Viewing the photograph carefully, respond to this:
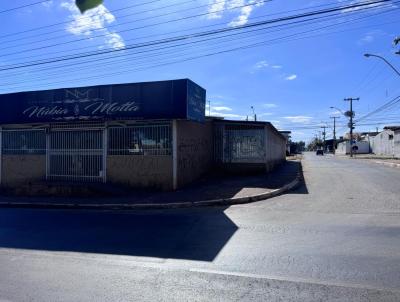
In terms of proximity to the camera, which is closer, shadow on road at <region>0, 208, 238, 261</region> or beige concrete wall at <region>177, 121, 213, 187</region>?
shadow on road at <region>0, 208, 238, 261</region>

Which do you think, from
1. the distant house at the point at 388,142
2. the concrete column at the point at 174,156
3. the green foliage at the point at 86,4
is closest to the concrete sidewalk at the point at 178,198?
the concrete column at the point at 174,156

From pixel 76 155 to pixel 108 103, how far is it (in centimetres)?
293

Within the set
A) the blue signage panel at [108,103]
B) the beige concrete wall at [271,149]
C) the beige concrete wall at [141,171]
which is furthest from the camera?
the beige concrete wall at [271,149]

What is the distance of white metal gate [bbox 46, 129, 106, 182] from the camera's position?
18250mm

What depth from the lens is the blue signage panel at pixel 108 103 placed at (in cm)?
1656

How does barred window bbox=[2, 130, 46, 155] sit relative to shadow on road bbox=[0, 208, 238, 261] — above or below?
Result: above

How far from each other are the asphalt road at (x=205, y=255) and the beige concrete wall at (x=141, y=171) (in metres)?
4.53

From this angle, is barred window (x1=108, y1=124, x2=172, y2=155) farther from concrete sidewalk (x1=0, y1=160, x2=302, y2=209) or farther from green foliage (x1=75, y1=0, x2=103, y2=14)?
green foliage (x1=75, y1=0, x2=103, y2=14)

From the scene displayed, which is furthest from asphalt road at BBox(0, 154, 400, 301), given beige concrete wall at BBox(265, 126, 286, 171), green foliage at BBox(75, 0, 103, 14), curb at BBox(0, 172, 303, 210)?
beige concrete wall at BBox(265, 126, 286, 171)

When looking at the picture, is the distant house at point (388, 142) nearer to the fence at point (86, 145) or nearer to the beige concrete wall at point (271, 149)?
the beige concrete wall at point (271, 149)

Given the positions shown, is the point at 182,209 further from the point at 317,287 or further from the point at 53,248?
the point at 317,287

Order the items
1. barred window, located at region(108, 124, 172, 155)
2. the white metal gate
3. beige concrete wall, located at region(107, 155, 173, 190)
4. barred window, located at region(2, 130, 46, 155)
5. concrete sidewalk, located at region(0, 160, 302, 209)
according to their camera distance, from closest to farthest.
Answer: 1. concrete sidewalk, located at region(0, 160, 302, 209)
2. beige concrete wall, located at region(107, 155, 173, 190)
3. barred window, located at region(108, 124, 172, 155)
4. the white metal gate
5. barred window, located at region(2, 130, 46, 155)

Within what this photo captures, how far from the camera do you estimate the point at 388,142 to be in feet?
216

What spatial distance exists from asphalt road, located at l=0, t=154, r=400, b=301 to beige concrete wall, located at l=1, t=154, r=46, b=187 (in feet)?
23.4
